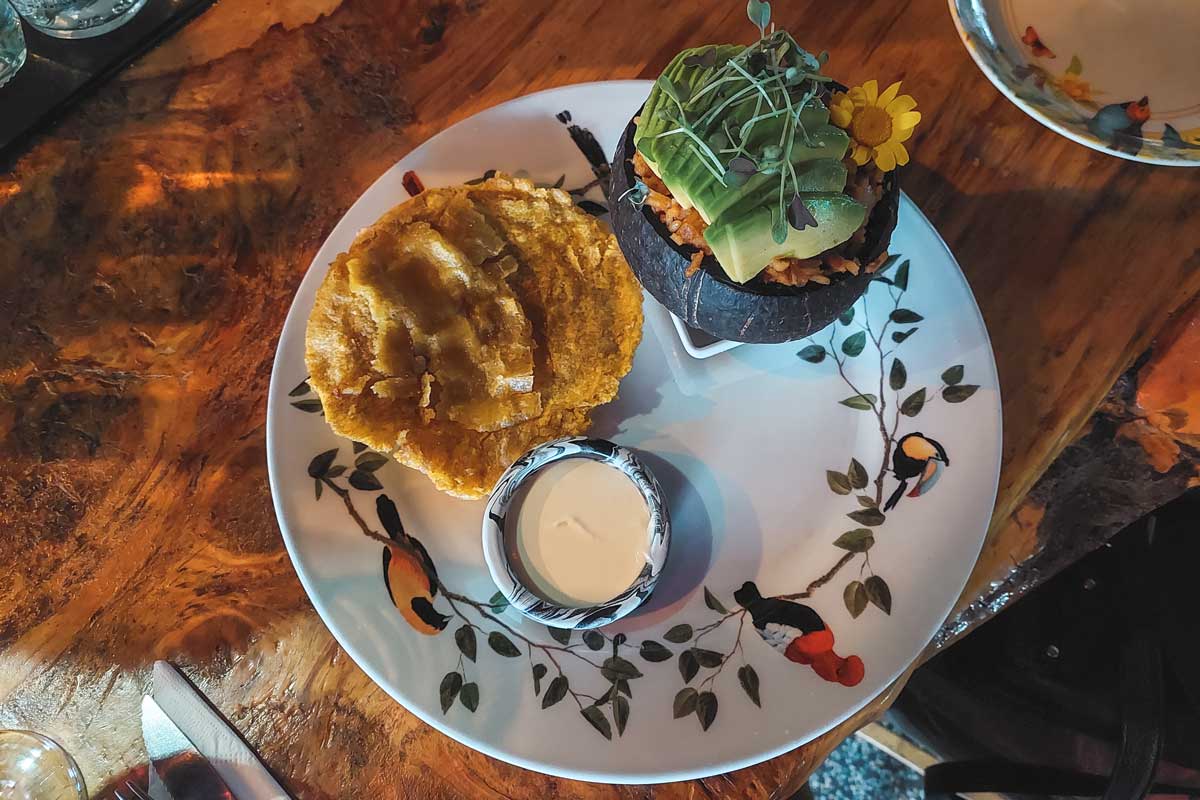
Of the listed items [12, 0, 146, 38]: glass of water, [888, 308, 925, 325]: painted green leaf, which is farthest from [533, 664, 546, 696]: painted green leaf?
[12, 0, 146, 38]: glass of water

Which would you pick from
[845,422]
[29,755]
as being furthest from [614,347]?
[29,755]

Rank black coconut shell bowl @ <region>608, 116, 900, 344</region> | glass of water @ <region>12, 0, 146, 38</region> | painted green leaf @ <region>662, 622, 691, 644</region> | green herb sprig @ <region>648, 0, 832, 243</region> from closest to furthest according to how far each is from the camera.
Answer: green herb sprig @ <region>648, 0, 832, 243</region>
black coconut shell bowl @ <region>608, 116, 900, 344</region>
painted green leaf @ <region>662, 622, 691, 644</region>
glass of water @ <region>12, 0, 146, 38</region>

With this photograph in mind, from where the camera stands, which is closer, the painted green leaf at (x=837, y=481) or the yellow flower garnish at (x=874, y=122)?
the yellow flower garnish at (x=874, y=122)

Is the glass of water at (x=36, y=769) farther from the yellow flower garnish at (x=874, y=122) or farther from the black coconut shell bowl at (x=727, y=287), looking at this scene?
the yellow flower garnish at (x=874, y=122)

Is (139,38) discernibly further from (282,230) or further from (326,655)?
(326,655)

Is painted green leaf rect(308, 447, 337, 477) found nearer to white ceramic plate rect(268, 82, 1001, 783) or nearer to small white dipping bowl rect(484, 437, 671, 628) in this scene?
white ceramic plate rect(268, 82, 1001, 783)

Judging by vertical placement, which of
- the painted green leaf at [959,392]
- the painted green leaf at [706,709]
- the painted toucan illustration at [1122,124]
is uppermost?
the painted toucan illustration at [1122,124]

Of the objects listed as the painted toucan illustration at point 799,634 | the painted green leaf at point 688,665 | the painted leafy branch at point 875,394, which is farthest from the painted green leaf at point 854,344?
the painted green leaf at point 688,665
